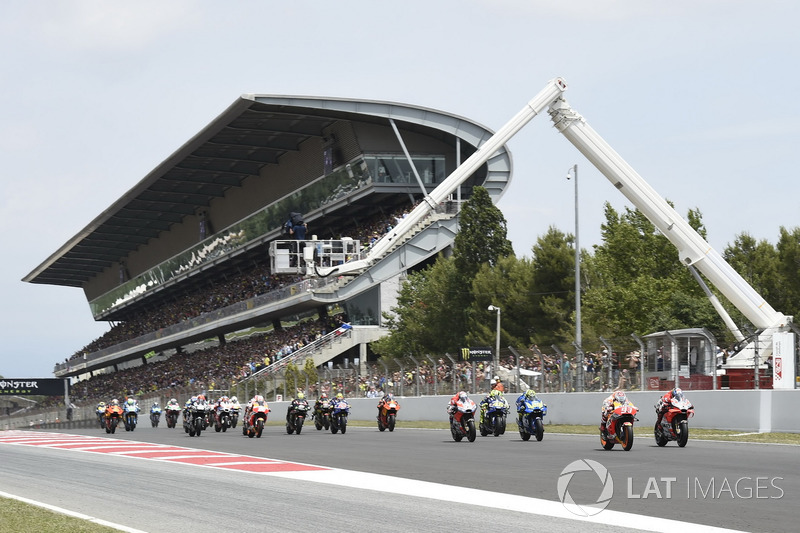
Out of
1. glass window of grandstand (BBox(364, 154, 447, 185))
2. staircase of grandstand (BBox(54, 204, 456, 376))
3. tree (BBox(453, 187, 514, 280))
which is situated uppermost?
glass window of grandstand (BBox(364, 154, 447, 185))

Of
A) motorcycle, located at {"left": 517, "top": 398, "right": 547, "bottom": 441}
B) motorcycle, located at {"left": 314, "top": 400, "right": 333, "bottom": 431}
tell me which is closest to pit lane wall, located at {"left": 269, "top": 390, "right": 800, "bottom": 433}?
motorcycle, located at {"left": 517, "top": 398, "right": 547, "bottom": 441}

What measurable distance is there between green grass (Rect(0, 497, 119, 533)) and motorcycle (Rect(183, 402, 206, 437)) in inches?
771

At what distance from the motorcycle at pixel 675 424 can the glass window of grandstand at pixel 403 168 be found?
4907cm

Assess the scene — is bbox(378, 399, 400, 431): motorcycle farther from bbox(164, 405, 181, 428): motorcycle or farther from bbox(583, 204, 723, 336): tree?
bbox(583, 204, 723, 336): tree

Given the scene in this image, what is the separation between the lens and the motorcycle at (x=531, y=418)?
23250mm

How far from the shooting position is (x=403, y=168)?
69.3 m

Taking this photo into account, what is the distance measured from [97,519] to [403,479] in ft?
16.1

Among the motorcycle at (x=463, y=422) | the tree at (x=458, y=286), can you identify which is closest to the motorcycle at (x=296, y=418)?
the motorcycle at (x=463, y=422)

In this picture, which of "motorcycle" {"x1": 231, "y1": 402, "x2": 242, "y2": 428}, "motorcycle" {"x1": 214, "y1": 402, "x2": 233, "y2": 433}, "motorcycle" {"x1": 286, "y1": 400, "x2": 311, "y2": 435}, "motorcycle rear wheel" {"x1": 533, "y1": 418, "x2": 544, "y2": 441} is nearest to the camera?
"motorcycle rear wheel" {"x1": 533, "y1": 418, "x2": 544, "y2": 441}

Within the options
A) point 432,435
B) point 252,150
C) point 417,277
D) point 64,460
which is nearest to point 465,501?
point 64,460

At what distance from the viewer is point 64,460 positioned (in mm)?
20516

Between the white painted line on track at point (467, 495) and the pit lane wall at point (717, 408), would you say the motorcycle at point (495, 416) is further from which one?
the white painted line on track at point (467, 495)

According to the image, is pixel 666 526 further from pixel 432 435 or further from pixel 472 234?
pixel 472 234

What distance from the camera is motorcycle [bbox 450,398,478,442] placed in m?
23.9
